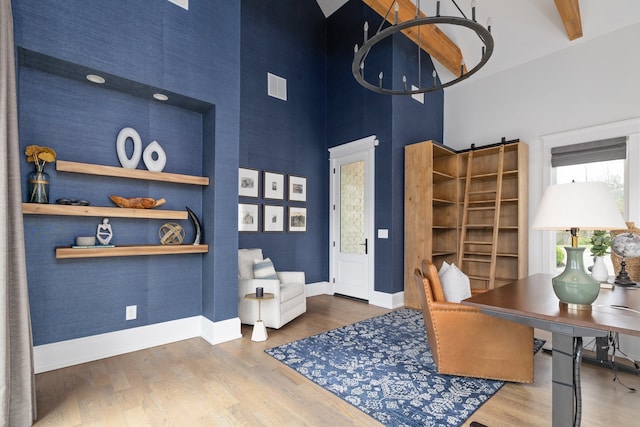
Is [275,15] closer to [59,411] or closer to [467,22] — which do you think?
[467,22]

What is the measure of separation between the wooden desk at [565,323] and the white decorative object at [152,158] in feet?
9.68

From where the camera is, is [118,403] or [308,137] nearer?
[118,403]

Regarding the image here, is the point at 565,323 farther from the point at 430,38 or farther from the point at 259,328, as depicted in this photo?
the point at 430,38

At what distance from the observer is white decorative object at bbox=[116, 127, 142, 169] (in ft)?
9.85

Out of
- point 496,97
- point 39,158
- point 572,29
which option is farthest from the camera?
point 496,97

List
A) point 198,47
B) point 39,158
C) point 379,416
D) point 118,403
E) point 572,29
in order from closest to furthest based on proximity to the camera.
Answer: point 379,416, point 118,403, point 39,158, point 198,47, point 572,29

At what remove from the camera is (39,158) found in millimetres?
2566

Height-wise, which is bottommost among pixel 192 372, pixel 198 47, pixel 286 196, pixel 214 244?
pixel 192 372

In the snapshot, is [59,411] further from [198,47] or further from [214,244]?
[198,47]

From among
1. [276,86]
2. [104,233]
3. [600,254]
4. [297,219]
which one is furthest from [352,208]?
[104,233]

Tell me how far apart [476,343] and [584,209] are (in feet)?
4.40

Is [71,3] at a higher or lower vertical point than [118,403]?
higher

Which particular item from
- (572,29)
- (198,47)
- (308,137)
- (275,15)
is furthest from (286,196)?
(572,29)

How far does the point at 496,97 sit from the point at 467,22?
3687 millimetres
